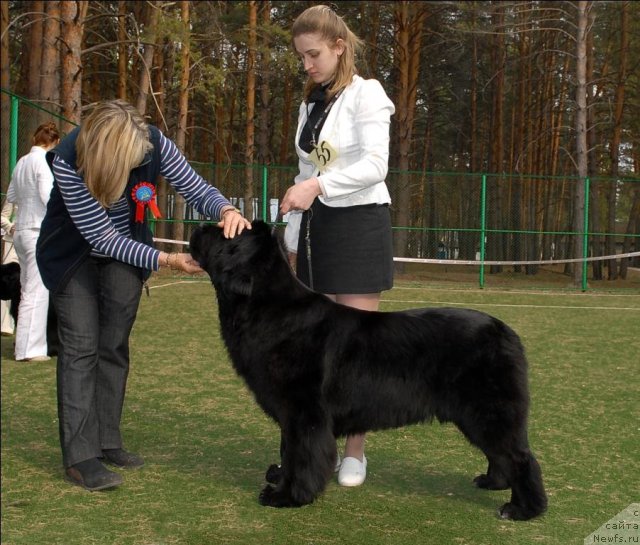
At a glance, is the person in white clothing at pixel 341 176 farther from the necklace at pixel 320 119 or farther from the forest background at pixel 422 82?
the forest background at pixel 422 82

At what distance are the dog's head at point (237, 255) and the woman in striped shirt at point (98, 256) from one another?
5 cm

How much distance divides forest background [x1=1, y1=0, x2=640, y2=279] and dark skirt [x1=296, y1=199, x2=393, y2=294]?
26.1ft

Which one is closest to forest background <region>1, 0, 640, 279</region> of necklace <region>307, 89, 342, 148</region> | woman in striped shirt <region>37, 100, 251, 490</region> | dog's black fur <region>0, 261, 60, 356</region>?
dog's black fur <region>0, 261, 60, 356</region>

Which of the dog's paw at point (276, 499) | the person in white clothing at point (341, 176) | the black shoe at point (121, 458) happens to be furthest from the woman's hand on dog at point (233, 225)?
the black shoe at point (121, 458)

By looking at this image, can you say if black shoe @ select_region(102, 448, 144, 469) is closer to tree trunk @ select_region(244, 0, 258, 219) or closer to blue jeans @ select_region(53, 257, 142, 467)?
blue jeans @ select_region(53, 257, 142, 467)

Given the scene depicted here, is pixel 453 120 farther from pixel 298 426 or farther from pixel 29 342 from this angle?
pixel 298 426

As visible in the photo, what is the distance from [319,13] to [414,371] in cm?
166

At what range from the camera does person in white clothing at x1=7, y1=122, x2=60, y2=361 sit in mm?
6461

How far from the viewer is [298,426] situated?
329 cm

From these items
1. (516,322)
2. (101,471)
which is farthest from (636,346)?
(101,471)

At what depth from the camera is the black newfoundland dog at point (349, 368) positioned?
321cm

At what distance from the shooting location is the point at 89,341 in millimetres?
3648

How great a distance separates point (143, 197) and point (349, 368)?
1286mm

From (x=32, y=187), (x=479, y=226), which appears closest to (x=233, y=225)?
(x=32, y=187)
